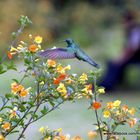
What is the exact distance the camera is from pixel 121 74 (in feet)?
48.7

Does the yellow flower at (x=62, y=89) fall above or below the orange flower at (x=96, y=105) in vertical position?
above

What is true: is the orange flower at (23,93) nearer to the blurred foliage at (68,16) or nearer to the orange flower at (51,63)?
the orange flower at (51,63)

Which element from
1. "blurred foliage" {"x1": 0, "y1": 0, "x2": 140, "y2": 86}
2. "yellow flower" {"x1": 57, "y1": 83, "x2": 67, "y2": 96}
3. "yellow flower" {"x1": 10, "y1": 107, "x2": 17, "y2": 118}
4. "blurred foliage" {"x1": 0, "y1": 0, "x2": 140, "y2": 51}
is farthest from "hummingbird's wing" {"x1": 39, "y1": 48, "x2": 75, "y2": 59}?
"blurred foliage" {"x1": 0, "y1": 0, "x2": 140, "y2": 51}

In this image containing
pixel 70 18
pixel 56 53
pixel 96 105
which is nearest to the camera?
pixel 96 105

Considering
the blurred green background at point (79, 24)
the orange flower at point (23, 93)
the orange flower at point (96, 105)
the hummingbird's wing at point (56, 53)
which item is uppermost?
the blurred green background at point (79, 24)

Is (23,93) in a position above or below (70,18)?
below

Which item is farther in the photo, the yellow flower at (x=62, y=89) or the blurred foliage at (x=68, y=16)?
the blurred foliage at (x=68, y=16)

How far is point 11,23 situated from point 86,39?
6.86 feet

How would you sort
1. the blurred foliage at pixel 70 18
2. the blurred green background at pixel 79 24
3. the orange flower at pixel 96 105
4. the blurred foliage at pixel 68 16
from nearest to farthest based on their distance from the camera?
the orange flower at pixel 96 105
the blurred green background at pixel 79 24
the blurred foliage at pixel 70 18
the blurred foliage at pixel 68 16

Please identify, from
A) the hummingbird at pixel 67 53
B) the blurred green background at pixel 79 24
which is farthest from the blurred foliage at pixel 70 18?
the hummingbird at pixel 67 53

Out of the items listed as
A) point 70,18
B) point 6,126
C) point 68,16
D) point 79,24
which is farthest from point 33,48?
point 68,16

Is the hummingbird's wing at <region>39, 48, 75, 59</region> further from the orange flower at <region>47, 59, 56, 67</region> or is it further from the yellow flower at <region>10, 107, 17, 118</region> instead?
the yellow flower at <region>10, 107, 17, 118</region>

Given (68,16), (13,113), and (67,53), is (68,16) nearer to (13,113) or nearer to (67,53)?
(67,53)

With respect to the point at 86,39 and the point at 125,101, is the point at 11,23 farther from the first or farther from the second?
the point at 125,101
